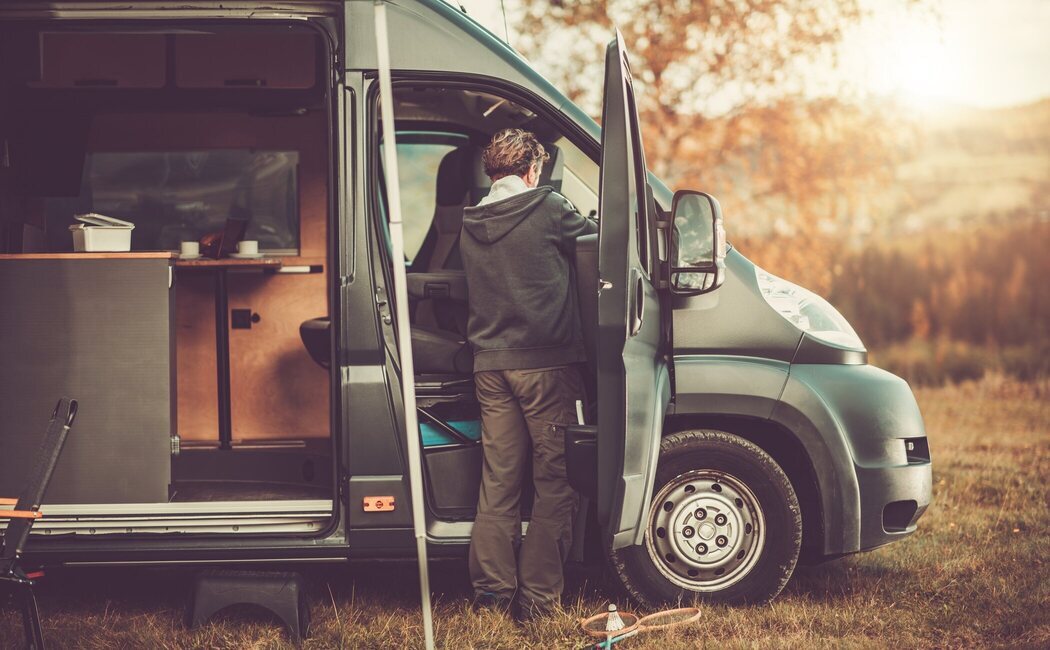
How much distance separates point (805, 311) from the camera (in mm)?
4812

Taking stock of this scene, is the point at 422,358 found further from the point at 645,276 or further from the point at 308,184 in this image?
the point at 308,184

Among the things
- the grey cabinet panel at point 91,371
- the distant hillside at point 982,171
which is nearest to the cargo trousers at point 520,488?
the grey cabinet panel at point 91,371

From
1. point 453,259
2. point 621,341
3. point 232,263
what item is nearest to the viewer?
point 621,341

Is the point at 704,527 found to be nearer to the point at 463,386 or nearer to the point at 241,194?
the point at 463,386

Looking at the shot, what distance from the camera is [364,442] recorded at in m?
4.60

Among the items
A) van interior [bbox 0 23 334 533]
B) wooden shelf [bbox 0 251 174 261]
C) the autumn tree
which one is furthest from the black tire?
the autumn tree

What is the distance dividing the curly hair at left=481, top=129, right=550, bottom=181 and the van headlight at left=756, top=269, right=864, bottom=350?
A: 1.04 meters

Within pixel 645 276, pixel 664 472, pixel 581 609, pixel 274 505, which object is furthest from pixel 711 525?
pixel 274 505

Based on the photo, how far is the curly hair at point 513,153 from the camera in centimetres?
472

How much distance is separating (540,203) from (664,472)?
1.18m

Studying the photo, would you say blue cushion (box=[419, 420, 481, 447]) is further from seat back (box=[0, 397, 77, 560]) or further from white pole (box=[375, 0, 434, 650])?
seat back (box=[0, 397, 77, 560])

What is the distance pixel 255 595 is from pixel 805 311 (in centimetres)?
248

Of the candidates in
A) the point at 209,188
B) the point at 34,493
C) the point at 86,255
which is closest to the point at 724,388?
the point at 34,493

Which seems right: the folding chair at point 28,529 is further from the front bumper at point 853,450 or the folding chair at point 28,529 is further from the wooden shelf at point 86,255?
the front bumper at point 853,450
